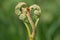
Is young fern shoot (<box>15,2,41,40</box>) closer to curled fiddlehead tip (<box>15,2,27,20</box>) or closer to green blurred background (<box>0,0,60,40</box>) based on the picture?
curled fiddlehead tip (<box>15,2,27,20</box>)

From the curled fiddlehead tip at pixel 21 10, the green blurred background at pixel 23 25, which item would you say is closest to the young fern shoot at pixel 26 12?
the curled fiddlehead tip at pixel 21 10

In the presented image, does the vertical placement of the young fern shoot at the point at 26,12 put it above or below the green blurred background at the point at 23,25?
above

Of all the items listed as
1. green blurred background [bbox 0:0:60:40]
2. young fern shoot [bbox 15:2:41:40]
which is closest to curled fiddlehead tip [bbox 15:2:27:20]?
young fern shoot [bbox 15:2:41:40]

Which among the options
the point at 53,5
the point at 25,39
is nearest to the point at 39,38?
the point at 25,39

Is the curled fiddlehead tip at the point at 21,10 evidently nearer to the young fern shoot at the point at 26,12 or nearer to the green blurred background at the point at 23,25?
the young fern shoot at the point at 26,12

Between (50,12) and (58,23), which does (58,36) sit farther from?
(50,12)

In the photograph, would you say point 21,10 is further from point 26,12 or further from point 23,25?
point 23,25

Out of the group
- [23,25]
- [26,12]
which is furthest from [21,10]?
[23,25]

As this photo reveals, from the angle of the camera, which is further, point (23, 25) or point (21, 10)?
point (23, 25)
